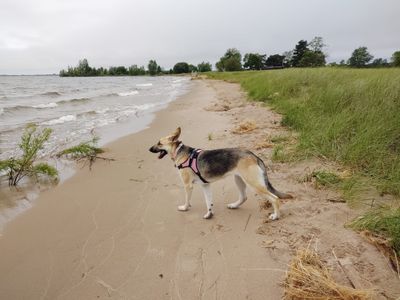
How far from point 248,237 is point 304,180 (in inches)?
76.2

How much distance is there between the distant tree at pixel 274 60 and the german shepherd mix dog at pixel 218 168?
99.1 meters

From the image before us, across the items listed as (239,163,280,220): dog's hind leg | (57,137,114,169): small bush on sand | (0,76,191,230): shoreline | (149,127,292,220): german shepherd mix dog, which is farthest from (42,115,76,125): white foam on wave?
(239,163,280,220): dog's hind leg

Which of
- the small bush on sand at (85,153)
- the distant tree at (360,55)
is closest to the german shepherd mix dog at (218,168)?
the small bush on sand at (85,153)

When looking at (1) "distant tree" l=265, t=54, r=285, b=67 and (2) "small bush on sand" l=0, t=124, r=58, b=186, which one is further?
(1) "distant tree" l=265, t=54, r=285, b=67

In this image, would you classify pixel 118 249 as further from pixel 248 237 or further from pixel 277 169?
pixel 277 169

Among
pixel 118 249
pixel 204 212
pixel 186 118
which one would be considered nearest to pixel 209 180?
pixel 204 212

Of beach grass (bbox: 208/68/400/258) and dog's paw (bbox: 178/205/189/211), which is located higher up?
beach grass (bbox: 208/68/400/258)

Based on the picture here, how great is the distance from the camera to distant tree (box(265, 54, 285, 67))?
320 feet

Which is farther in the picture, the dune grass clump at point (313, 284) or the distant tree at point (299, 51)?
the distant tree at point (299, 51)

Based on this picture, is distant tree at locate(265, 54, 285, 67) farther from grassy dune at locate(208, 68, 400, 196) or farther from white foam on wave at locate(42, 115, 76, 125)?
grassy dune at locate(208, 68, 400, 196)

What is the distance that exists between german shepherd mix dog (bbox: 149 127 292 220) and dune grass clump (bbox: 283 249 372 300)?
1317mm

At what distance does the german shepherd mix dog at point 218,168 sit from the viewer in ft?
14.3

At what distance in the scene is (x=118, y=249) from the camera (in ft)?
13.1

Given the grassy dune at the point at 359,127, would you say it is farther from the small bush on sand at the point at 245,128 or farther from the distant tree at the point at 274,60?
the distant tree at the point at 274,60
